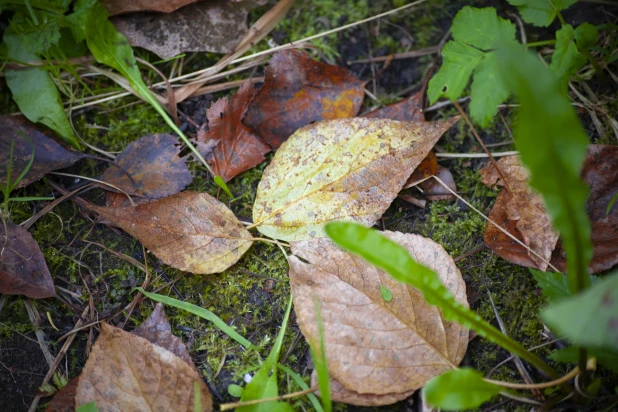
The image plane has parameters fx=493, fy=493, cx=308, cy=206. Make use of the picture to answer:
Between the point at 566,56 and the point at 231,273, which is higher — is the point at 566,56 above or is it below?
above

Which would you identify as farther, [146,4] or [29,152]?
[146,4]

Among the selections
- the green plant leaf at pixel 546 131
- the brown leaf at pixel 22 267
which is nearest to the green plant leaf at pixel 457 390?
the green plant leaf at pixel 546 131

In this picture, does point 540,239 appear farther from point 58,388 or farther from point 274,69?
point 58,388

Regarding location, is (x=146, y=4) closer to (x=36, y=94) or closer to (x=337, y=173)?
(x=36, y=94)

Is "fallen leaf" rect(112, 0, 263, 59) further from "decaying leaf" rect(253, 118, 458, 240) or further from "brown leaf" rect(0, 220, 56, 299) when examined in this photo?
"brown leaf" rect(0, 220, 56, 299)

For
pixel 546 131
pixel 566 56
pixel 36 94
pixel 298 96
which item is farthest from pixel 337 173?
pixel 36 94
